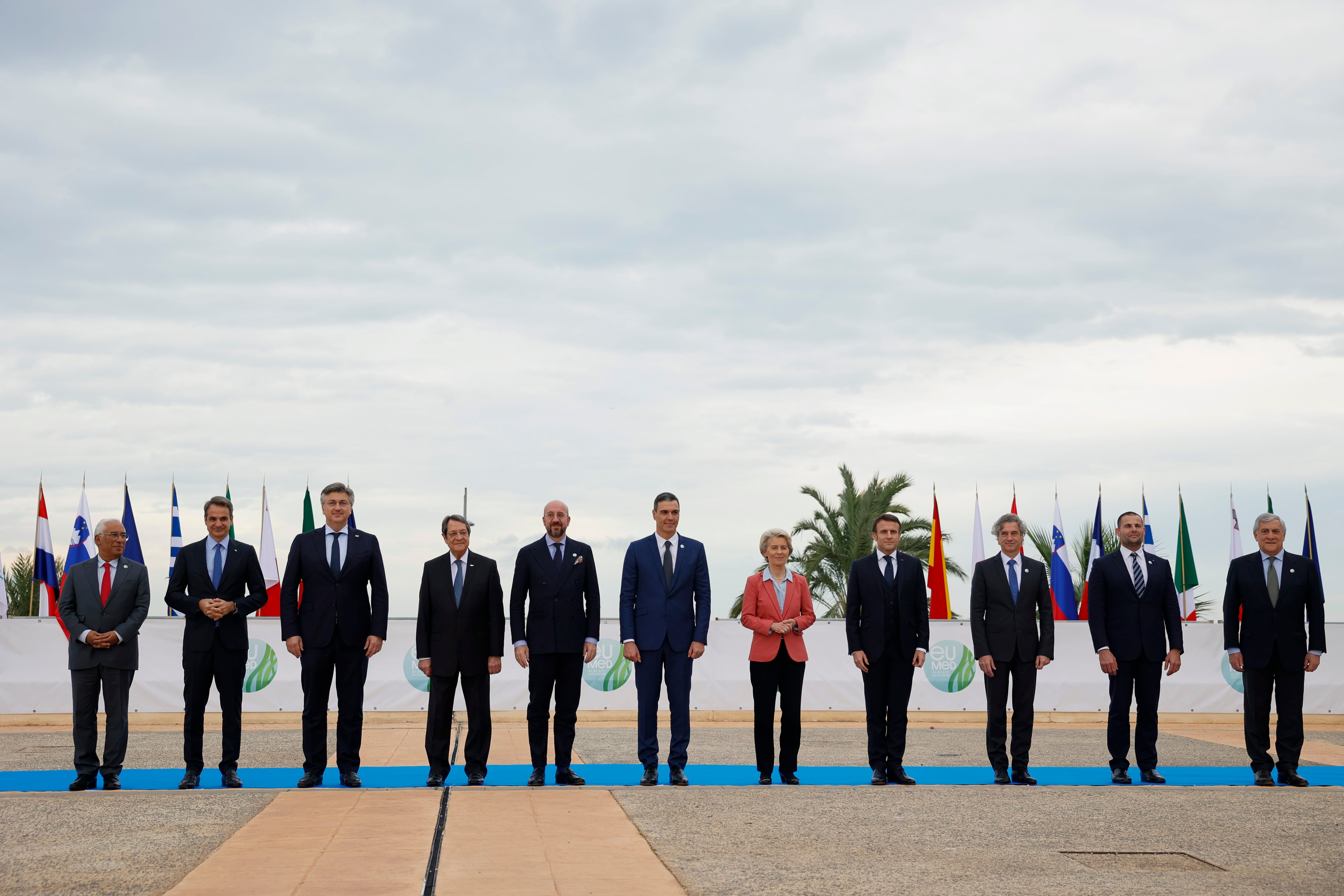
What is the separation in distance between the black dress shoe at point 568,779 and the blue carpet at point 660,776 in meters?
0.27

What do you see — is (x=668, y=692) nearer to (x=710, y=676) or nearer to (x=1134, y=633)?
(x=1134, y=633)

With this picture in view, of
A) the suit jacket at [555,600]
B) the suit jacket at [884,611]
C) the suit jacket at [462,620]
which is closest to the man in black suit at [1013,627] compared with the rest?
the suit jacket at [884,611]

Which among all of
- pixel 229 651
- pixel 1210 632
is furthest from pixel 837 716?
pixel 229 651

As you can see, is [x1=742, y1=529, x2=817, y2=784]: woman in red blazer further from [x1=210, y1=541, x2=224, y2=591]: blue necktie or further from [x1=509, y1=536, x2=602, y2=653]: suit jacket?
[x1=210, y1=541, x2=224, y2=591]: blue necktie

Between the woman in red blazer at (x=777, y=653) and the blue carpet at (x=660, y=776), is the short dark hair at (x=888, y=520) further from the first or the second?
the blue carpet at (x=660, y=776)

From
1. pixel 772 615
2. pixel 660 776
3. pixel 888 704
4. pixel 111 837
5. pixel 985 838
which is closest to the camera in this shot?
pixel 111 837

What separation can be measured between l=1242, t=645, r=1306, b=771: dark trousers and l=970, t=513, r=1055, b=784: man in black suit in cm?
161

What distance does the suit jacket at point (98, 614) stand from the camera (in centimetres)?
802

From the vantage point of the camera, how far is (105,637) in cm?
796

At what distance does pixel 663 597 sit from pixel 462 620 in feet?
Result: 4.79

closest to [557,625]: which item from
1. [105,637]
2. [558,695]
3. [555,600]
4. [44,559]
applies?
[555,600]

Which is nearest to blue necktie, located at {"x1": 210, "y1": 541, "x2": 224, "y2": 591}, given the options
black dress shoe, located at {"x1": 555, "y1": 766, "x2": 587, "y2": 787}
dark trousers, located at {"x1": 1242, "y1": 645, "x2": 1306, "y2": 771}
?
black dress shoe, located at {"x1": 555, "y1": 766, "x2": 587, "y2": 787}

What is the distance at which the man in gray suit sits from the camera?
26.1 feet

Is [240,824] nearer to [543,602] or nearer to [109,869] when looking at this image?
[109,869]
